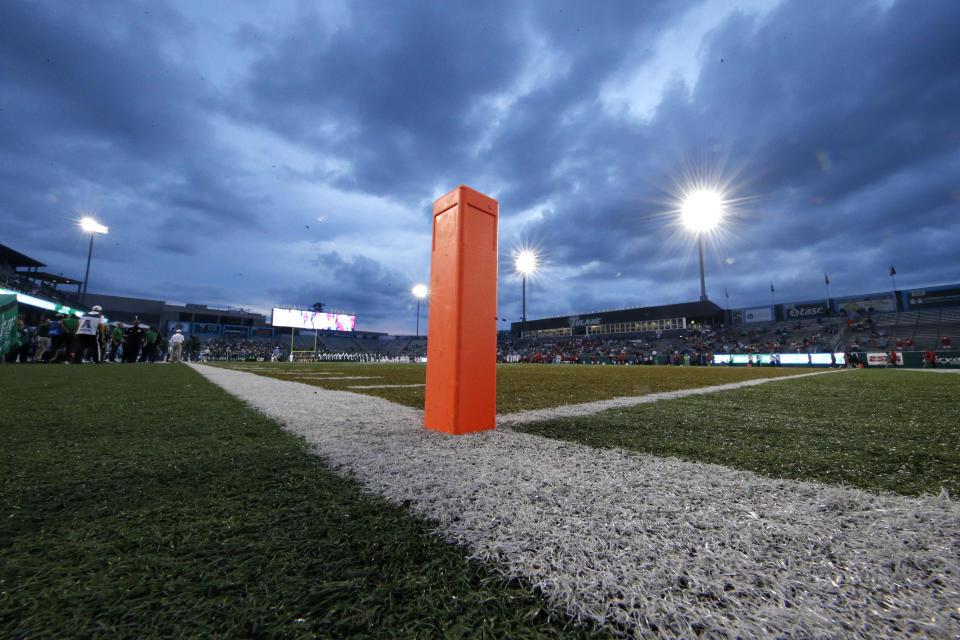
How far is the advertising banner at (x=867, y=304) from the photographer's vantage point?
39.0 m

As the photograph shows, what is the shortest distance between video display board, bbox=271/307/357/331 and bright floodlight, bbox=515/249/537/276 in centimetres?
2332

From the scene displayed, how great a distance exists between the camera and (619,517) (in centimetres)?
117

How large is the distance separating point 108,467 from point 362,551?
4.76 feet

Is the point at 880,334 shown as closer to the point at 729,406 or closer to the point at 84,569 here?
the point at 729,406

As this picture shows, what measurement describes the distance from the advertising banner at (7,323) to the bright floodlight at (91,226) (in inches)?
1109

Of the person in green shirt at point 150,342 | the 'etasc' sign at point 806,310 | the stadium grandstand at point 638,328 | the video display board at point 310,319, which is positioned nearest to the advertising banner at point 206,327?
the stadium grandstand at point 638,328

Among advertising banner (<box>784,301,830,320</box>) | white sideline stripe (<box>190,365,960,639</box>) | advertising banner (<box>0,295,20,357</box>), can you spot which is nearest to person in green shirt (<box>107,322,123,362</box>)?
advertising banner (<box>0,295,20,357</box>)

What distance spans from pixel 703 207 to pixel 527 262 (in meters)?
21.4

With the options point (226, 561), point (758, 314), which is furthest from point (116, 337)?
point (758, 314)

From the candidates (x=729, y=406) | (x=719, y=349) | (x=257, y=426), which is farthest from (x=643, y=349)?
(x=257, y=426)

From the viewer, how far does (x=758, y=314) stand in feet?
149

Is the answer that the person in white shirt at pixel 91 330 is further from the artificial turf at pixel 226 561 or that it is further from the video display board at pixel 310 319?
the video display board at pixel 310 319

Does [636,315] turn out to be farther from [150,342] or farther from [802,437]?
[802,437]

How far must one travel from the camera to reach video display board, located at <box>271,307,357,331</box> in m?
39.1
